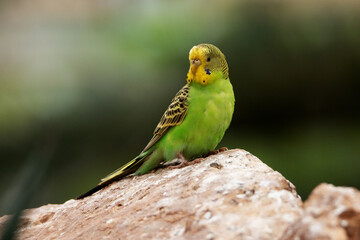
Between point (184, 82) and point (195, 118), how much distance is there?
6518 millimetres

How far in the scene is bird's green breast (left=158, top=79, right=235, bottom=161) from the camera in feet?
14.4

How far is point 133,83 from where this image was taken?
37.1 ft

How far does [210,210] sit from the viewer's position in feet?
9.76

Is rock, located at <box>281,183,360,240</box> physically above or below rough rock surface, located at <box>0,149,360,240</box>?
above

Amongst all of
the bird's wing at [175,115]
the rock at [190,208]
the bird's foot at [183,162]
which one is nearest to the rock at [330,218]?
the rock at [190,208]

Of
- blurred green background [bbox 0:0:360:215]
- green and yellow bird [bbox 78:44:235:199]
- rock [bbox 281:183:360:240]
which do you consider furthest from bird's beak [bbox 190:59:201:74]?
blurred green background [bbox 0:0:360:215]

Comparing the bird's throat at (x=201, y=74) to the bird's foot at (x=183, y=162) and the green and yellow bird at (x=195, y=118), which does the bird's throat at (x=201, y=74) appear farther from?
the bird's foot at (x=183, y=162)

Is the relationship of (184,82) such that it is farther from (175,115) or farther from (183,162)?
(183,162)

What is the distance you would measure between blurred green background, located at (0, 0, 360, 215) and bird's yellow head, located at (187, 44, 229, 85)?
5.62 m

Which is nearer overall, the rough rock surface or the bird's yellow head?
the rough rock surface

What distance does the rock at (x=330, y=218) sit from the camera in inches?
92.1

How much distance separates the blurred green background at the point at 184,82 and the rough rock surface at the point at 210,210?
19.4 ft

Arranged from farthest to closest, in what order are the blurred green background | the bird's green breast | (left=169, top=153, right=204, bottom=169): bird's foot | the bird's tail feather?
the blurred green background
the bird's tail feather
the bird's green breast
(left=169, top=153, right=204, bottom=169): bird's foot

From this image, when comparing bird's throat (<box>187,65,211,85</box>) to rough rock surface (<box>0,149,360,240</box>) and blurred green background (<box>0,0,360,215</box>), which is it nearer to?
rough rock surface (<box>0,149,360,240</box>)
